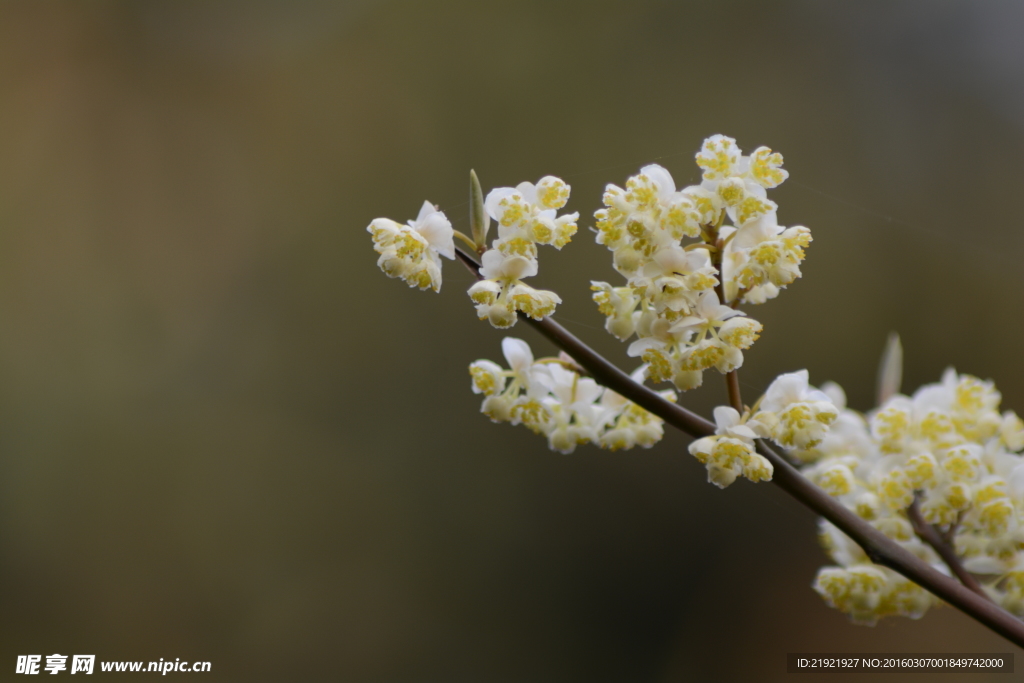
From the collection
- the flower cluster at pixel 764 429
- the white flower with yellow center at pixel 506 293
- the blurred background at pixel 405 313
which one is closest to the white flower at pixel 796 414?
the flower cluster at pixel 764 429

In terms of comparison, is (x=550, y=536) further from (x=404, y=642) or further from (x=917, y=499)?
(x=917, y=499)

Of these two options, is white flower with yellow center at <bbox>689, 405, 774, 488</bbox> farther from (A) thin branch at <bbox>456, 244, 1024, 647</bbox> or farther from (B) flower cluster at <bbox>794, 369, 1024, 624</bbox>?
(B) flower cluster at <bbox>794, 369, 1024, 624</bbox>

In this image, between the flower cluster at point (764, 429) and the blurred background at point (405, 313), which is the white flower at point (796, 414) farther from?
the blurred background at point (405, 313)

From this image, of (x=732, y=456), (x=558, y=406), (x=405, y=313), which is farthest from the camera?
(x=405, y=313)

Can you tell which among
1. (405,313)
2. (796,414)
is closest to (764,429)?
(796,414)

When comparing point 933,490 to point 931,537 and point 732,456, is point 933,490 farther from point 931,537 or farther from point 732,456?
point 732,456

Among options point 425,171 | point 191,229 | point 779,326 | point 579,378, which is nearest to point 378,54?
point 425,171
